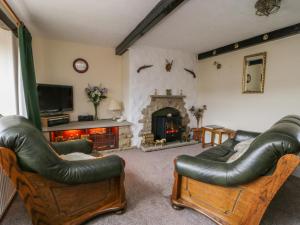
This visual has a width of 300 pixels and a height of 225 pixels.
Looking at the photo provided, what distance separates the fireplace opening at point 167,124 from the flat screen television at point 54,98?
2.00 meters

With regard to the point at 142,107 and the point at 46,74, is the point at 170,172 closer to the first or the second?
the point at 142,107

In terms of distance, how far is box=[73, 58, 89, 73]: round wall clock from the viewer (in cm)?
373

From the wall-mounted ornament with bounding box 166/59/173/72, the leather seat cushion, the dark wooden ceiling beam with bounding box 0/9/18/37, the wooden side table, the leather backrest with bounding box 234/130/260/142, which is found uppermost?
the dark wooden ceiling beam with bounding box 0/9/18/37

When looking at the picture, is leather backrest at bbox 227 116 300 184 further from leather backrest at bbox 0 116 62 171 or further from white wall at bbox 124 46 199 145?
white wall at bbox 124 46 199 145

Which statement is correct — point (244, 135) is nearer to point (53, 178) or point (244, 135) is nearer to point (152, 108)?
point (152, 108)

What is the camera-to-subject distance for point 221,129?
3.82 meters

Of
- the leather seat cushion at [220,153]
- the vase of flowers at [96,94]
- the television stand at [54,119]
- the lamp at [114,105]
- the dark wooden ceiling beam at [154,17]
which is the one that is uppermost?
the dark wooden ceiling beam at [154,17]

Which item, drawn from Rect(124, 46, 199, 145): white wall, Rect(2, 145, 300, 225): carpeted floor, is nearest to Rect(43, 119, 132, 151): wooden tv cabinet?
Rect(124, 46, 199, 145): white wall

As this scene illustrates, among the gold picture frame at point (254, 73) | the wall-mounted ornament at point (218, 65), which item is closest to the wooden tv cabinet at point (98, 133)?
the wall-mounted ornament at point (218, 65)

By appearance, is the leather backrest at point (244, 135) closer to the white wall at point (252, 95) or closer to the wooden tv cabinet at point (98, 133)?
the white wall at point (252, 95)

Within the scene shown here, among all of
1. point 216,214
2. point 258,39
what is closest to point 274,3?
point 258,39

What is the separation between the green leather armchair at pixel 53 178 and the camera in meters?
1.20

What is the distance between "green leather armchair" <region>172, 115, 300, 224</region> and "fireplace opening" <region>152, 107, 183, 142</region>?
2.45 meters

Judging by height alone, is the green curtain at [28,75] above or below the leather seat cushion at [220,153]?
above
